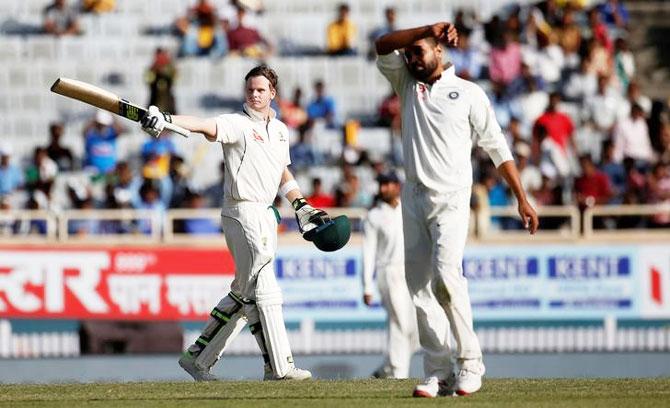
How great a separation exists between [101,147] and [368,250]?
299 inches

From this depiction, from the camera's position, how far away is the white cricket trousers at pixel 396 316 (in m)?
17.9

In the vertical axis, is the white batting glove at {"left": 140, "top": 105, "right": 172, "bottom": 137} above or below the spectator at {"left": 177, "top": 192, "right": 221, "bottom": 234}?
above

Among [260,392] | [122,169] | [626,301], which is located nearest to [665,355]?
[626,301]

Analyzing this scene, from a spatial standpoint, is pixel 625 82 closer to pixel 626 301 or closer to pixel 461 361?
pixel 626 301

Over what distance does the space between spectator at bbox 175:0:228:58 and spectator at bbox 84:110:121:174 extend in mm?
2882

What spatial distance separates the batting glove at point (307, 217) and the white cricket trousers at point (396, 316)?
5.28 meters

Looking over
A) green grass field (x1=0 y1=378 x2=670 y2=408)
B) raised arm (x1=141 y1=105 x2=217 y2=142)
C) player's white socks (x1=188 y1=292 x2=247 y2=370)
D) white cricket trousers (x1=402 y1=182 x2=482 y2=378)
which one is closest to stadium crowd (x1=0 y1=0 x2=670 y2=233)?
player's white socks (x1=188 y1=292 x2=247 y2=370)

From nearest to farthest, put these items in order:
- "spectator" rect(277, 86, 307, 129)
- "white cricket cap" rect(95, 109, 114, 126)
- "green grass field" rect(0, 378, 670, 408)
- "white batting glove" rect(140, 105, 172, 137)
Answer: "green grass field" rect(0, 378, 670, 408)
"white batting glove" rect(140, 105, 172, 137)
"white cricket cap" rect(95, 109, 114, 126)
"spectator" rect(277, 86, 307, 129)

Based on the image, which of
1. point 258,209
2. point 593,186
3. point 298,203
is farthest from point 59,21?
point 258,209

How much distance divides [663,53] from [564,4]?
240cm

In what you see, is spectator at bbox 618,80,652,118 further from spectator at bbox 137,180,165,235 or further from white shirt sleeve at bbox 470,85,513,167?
white shirt sleeve at bbox 470,85,513,167

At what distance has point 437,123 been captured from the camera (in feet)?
35.9

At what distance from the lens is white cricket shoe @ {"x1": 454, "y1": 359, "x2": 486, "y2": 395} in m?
11.1

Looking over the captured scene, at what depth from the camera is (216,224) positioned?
22594 mm
